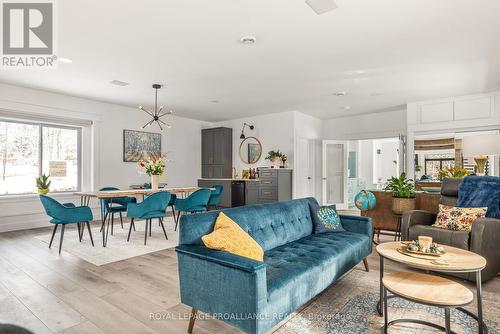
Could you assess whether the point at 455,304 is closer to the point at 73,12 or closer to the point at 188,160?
the point at 73,12

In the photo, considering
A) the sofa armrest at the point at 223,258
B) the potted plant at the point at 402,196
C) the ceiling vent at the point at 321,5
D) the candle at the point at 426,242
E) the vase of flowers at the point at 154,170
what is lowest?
the candle at the point at 426,242

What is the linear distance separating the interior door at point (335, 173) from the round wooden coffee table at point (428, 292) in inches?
237

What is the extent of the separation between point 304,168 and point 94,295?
6013mm

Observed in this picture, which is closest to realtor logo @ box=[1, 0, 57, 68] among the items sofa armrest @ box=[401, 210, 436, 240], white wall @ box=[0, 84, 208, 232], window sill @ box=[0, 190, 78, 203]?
white wall @ box=[0, 84, 208, 232]

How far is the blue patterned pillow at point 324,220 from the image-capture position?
10.1 feet

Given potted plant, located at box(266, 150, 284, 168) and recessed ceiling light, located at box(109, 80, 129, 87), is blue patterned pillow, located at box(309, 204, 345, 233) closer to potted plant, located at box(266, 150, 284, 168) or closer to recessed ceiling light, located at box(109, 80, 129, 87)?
recessed ceiling light, located at box(109, 80, 129, 87)

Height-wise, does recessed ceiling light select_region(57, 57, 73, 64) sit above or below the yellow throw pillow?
above

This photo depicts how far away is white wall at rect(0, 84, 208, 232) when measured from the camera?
5.20 metres

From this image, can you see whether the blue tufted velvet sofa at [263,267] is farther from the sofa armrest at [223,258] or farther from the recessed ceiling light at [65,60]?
the recessed ceiling light at [65,60]

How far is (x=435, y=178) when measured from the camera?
6039 millimetres

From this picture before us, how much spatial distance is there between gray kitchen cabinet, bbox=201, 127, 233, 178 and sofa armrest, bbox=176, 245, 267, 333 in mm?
6185

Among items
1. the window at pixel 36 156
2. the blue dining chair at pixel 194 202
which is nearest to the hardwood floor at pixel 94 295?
the blue dining chair at pixel 194 202

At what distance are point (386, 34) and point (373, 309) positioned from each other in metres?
2.80

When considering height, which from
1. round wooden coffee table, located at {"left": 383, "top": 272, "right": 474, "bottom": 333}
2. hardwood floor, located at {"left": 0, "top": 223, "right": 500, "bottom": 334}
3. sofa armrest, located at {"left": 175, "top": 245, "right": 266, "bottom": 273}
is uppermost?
sofa armrest, located at {"left": 175, "top": 245, "right": 266, "bottom": 273}
